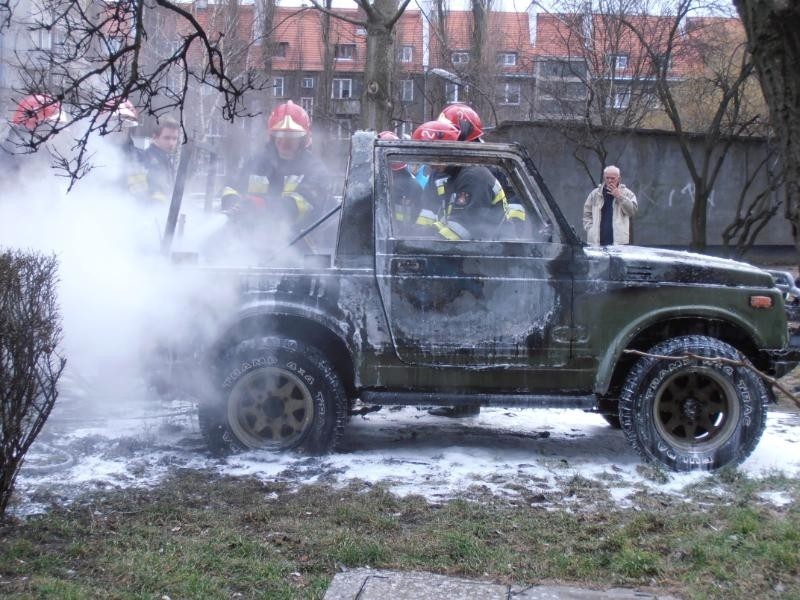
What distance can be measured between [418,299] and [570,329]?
0.97 m

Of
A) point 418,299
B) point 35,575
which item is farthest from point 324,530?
point 418,299

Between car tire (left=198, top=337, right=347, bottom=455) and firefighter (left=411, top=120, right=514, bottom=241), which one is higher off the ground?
firefighter (left=411, top=120, right=514, bottom=241)

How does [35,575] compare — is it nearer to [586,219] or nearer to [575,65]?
[586,219]

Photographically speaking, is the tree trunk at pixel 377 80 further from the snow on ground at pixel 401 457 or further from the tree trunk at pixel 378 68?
the snow on ground at pixel 401 457

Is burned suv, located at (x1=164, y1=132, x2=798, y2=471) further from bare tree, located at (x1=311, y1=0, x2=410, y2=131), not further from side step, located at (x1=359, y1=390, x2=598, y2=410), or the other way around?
bare tree, located at (x1=311, y1=0, x2=410, y2=131)

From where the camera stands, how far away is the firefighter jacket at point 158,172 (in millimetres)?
7410

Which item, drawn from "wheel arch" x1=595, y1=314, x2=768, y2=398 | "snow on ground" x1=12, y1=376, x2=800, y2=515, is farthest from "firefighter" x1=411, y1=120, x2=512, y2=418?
"wheel arch" x1=595, y1=314, x2=768, y2=398

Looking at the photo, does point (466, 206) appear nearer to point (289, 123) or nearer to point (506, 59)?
point (289, 123)

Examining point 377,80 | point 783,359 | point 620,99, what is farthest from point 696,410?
point 620,99

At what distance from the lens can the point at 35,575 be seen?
3.68m

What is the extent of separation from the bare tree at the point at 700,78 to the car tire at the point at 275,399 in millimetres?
8614

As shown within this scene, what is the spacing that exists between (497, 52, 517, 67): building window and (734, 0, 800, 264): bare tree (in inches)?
724

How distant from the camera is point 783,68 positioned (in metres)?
2.54

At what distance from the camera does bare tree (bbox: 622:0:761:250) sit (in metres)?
13.4
